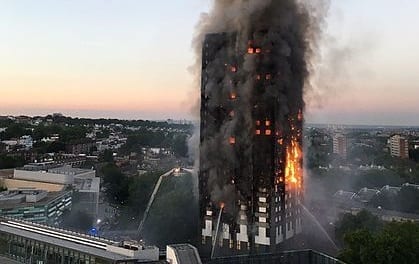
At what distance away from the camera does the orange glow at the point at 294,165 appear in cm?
3947

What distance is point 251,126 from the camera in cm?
3828

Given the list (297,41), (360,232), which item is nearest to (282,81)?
(297,41)

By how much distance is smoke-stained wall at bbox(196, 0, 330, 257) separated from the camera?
3791 cm

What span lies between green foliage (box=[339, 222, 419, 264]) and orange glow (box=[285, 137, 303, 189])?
35.7 ft

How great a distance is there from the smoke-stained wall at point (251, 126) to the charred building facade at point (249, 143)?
0.25 ft

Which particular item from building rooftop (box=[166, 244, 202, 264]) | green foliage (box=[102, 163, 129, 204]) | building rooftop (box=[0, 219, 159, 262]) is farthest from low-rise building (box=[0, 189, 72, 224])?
building rooftop (box=[166, 244, 202, 264])

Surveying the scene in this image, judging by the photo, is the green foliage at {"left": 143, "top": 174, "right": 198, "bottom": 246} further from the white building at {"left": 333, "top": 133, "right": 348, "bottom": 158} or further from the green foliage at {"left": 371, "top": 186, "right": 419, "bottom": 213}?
the white building at {"left": 333, "top": 133, "right": 348, "bottom": 158}

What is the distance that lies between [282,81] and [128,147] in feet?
283

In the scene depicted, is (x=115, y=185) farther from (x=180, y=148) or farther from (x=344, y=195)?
(x=180, y=148)

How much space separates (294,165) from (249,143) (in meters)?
4.66

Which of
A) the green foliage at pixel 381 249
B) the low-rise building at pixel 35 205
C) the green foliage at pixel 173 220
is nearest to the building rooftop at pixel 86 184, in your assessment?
the low-rise building at pixel 35 205

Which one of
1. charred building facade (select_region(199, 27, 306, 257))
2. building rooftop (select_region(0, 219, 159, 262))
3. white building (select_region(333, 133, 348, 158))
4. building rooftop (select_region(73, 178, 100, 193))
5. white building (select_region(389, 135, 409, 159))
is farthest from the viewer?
white building (select_region(333, 133, 348, 158))

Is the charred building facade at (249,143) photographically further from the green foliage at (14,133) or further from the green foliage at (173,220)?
the green foliage at (14,133)

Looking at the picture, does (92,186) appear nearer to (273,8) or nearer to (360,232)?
(273,8)
